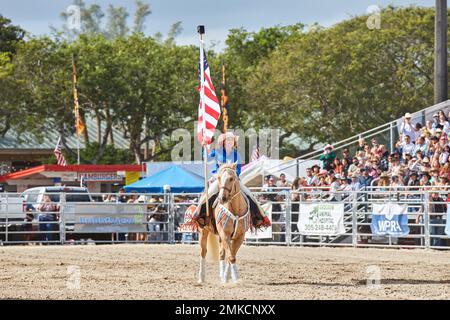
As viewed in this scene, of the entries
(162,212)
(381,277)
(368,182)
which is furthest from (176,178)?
(381,277)

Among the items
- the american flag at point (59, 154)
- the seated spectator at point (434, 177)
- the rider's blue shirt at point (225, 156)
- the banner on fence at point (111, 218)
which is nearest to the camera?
the rider's blue shirt at point (225, 156)

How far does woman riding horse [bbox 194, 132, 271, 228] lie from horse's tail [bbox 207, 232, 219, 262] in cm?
31

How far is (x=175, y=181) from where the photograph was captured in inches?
1323

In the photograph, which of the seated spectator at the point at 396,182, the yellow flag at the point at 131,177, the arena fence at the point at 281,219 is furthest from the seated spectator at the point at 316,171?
the yellow flag at the point at 131,177

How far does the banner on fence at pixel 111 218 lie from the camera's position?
29.2 metres

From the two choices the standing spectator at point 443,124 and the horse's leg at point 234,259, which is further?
the standing spectator at point 443,124

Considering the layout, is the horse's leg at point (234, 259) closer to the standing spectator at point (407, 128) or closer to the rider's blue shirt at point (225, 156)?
the rider's blue shirt at point (225, 156)

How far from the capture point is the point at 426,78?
5112 cm

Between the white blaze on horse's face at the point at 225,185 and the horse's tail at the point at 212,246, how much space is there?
1.27 m

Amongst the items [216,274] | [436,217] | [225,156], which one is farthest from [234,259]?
[436,217]
